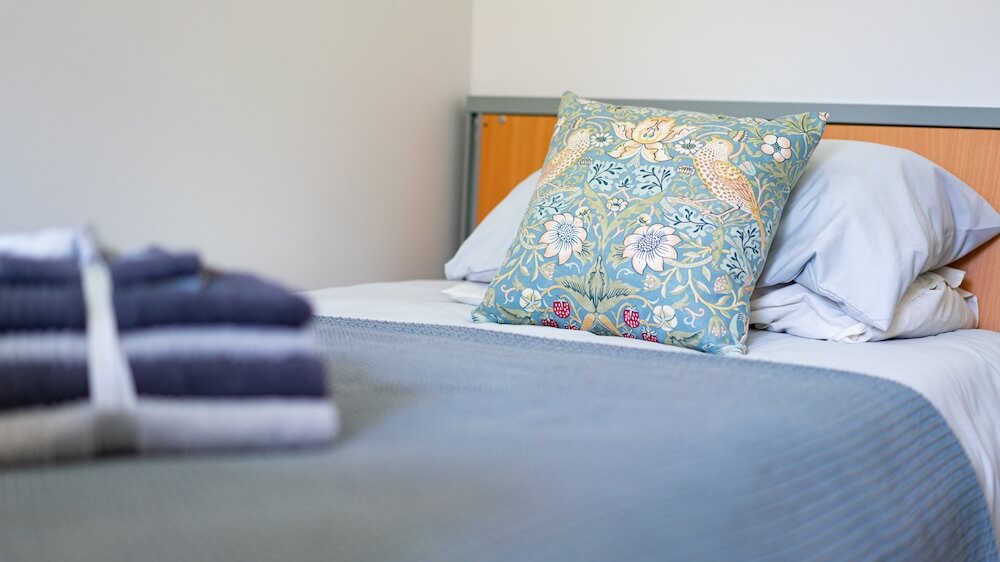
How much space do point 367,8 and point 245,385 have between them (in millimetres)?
1742

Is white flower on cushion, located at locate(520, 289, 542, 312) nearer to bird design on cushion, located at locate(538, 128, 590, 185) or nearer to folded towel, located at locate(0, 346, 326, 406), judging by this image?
bird design on cushion, located at locate(538, 128, 590, 185)

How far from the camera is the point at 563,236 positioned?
5.00ft

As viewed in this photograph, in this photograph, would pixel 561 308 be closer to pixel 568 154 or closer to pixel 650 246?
pixel 650 246

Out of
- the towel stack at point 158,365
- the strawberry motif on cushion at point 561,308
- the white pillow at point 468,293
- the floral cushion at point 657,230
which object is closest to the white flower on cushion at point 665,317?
the floral cushion at point 657,230

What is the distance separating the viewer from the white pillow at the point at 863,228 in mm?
1517

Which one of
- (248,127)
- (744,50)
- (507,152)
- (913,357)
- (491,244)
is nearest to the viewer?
(913,357)

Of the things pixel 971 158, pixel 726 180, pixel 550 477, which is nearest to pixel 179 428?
pixel 550 477

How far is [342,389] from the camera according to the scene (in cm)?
94

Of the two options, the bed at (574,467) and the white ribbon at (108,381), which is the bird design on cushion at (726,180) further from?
the white ribbon at (108,381)

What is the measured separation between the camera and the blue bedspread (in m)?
0.58

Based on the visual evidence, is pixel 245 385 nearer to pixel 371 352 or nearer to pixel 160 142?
pixel 371 352

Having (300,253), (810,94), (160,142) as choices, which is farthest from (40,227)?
(810,94)

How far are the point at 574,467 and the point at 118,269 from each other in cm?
37

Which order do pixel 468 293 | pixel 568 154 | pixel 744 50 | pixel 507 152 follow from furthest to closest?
pixel 507 152
pixel 744 50
pixel 468 293
pixel 568 154
